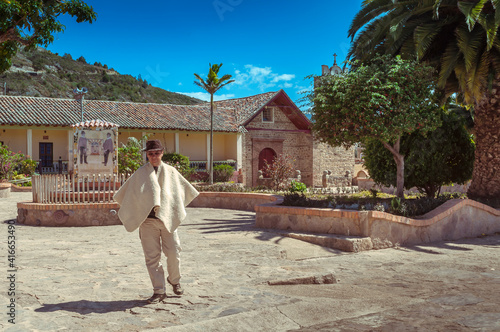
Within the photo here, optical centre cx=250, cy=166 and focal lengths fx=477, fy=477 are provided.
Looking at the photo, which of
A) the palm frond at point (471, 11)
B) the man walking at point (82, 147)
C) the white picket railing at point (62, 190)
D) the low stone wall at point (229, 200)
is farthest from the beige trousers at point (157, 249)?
the man walking at point (82, 147)

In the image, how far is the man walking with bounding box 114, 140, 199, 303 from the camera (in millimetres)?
4648

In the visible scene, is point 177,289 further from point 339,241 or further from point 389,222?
point 389,222

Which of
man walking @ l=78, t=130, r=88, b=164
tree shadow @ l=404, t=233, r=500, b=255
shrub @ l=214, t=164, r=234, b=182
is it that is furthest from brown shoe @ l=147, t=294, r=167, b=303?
shrub @ l=214, t=164, r=234, b=182

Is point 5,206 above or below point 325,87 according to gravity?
below

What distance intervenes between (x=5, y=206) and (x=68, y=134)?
12978 millimetres

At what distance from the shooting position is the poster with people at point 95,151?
1805 cm

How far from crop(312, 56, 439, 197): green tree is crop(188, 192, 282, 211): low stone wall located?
Answer: 3.23 m

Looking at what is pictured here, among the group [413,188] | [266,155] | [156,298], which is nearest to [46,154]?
[266,155]

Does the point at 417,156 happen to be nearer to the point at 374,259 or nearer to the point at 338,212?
the point at 338,212

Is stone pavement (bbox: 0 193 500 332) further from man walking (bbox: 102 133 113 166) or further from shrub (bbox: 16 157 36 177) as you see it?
shrub (bbox: 16 157 36 177)

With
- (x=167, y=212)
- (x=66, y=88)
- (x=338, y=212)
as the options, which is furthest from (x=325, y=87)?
(x=66, y=88)

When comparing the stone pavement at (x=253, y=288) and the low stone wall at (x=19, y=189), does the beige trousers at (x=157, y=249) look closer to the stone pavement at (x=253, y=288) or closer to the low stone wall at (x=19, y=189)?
the stone pavement at (x=253, y=288)

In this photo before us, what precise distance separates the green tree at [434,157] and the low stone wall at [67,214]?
280 inches

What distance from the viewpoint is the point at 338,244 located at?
7.91 m
